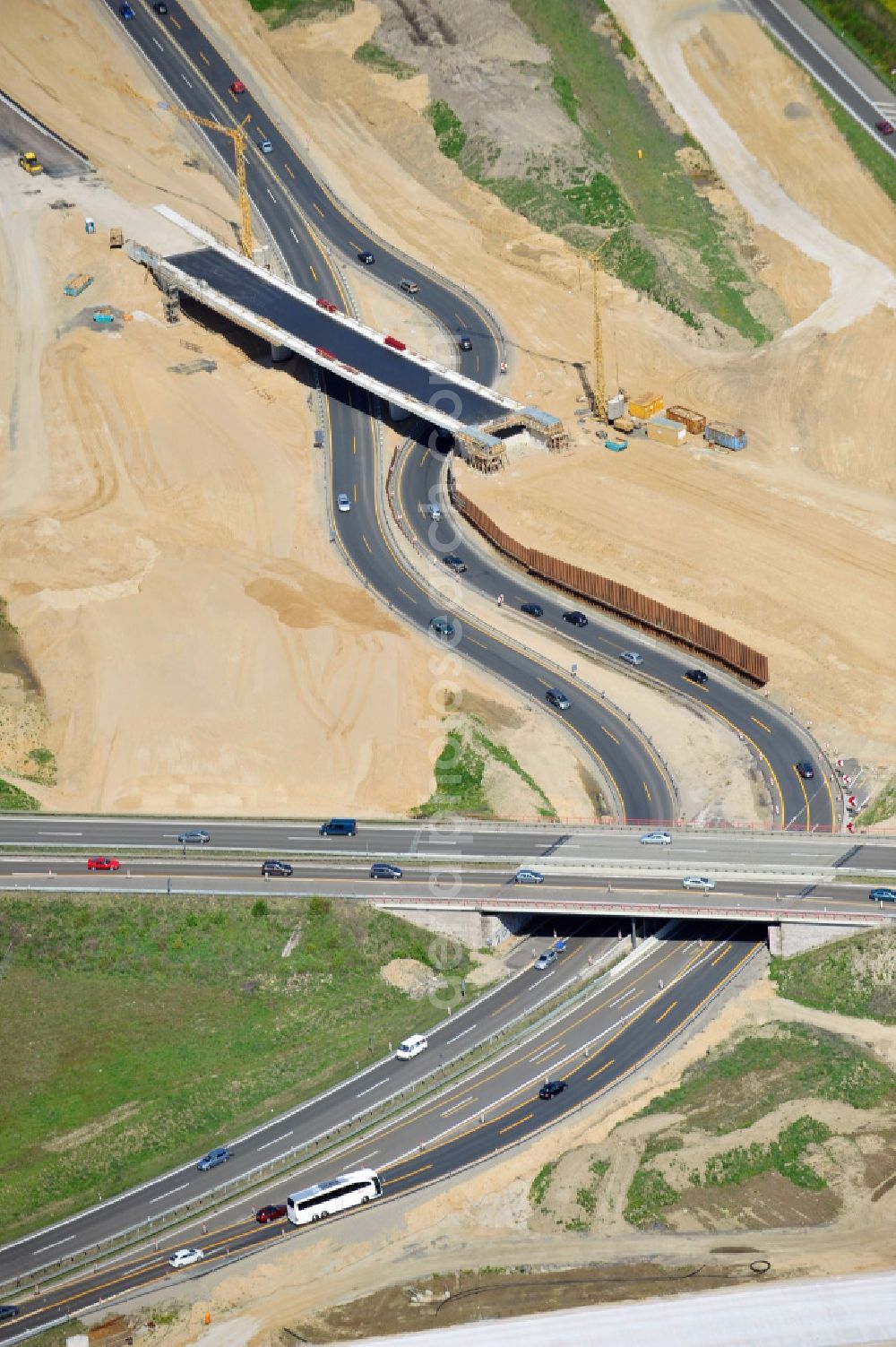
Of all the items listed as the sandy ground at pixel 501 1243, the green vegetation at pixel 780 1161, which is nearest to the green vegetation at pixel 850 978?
the sandy ground at pixel 501 1243

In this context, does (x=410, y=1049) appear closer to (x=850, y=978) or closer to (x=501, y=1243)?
(x=501, y=1243)

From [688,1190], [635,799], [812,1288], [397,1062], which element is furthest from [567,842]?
[812,1288]

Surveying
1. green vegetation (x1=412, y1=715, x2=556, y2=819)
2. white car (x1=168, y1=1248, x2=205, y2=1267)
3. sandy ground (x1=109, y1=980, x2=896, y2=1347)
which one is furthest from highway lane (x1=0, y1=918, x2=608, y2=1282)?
green vegetation (x1=412, y1=715, x2=556, y2=819)

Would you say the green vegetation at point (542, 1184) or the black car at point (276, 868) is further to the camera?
the black car at point (276, 868)

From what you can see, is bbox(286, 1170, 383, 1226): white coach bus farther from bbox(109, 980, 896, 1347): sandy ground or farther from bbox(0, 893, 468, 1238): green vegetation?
bbox(0, 893, 468, 1238): green vegetation

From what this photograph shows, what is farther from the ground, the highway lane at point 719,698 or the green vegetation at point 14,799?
the highway lane at point 719,698

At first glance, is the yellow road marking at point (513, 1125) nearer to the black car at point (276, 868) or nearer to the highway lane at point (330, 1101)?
the highway lane at point (330, 1101)

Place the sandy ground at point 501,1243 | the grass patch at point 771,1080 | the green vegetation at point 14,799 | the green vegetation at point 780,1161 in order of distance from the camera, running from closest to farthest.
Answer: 1. the sandy ground at point 501,1243
2. the green vegetation at point 780,1161
3. the grass patch at point 771,1080
4. the green vegetation at point 14,799
